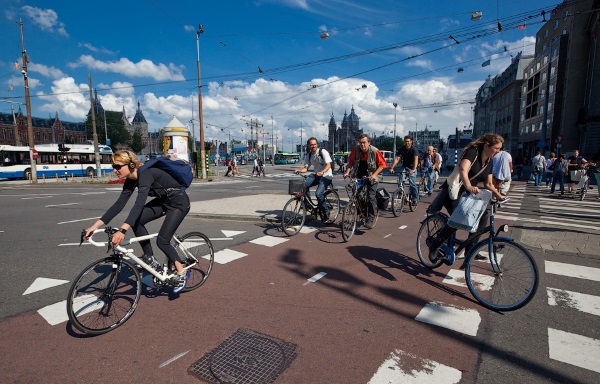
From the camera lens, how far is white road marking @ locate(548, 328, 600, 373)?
238 centimetres

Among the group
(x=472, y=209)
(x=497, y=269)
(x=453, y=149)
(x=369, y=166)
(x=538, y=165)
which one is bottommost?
(x=497, y=269)

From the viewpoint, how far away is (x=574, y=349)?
254 cm

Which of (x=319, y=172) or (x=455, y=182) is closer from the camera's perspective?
(x=455, y=182)

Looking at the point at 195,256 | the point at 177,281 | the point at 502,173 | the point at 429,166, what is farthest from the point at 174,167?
the point at 429,166

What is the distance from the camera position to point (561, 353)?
8.18 ft

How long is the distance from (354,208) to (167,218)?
11.6 ft

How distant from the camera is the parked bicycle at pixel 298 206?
20.2ft

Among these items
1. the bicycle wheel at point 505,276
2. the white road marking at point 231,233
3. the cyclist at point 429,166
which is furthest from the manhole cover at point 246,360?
the cyclist at point 429,166

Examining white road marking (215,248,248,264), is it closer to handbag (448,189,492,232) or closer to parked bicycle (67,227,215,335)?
parked bicycle (67,227,215,335)

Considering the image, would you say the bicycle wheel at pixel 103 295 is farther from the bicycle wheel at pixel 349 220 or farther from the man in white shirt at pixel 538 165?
the man in white shirt at pixel 538 165

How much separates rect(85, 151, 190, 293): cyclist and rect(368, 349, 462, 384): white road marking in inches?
90.5

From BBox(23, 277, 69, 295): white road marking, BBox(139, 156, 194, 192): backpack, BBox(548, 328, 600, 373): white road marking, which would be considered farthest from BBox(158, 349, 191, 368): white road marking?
BBox(548, 328, 600, 373): white road marking

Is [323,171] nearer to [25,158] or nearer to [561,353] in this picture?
[561,353]

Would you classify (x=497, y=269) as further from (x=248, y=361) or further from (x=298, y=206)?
(x=298, y=206)
